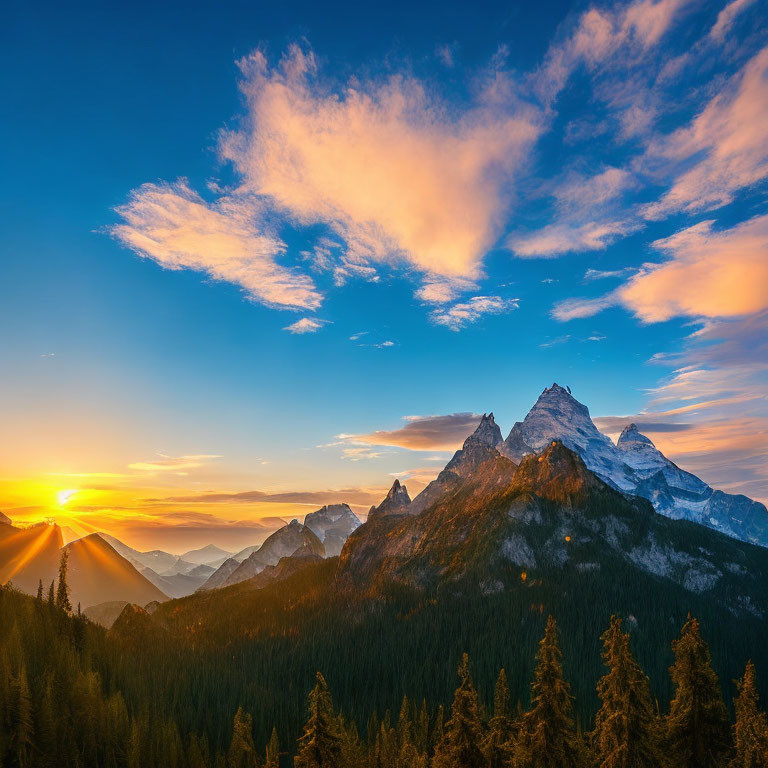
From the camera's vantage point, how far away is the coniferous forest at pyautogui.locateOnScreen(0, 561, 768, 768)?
115 feet

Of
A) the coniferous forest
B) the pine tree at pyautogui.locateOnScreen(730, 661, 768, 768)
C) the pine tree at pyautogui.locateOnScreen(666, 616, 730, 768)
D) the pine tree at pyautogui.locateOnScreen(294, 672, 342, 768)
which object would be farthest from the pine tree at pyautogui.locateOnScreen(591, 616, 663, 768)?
the pine tree at pyautogui.locateOnScreen(294, 672, 342, 768)

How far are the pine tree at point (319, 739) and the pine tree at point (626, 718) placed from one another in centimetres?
1892

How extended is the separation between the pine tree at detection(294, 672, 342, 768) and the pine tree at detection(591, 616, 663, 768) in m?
18.9

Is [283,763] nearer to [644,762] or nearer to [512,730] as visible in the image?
[512,730]

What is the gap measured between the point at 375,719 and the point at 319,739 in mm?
116324

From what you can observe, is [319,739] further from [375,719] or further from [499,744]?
[375,719]

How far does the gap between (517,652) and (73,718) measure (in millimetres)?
130573

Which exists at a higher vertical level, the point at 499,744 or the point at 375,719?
the point at 499,744

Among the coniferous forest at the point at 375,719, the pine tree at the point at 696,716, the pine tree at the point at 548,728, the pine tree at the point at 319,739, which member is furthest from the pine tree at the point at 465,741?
the pine tree at the point at 696,716

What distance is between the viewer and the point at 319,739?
38.3m

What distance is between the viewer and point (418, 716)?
135625 millimetres

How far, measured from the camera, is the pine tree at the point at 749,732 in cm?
3147

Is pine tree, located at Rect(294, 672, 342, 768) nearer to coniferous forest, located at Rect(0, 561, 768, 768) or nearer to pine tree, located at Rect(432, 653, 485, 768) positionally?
coniferous forest, located at Rect(0, 561, 768, 768)

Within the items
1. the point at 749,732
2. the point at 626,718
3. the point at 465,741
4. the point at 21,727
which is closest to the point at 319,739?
the point at 465,741
